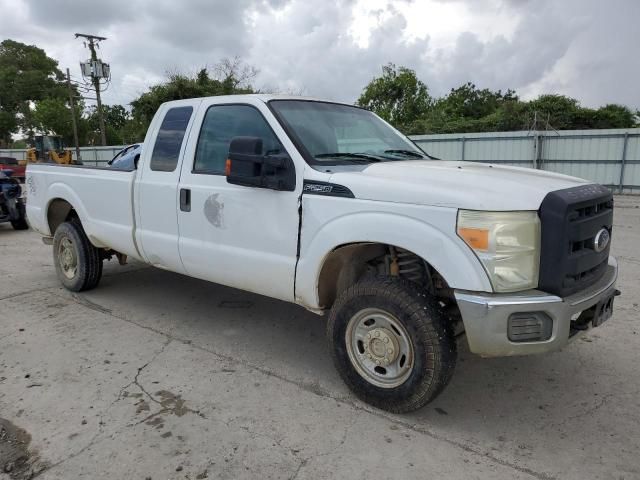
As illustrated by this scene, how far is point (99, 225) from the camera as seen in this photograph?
5.01 meters

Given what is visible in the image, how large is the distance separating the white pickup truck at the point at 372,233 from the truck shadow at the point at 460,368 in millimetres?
419

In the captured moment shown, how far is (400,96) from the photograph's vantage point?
45.2 metres

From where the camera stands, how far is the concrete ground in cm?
263

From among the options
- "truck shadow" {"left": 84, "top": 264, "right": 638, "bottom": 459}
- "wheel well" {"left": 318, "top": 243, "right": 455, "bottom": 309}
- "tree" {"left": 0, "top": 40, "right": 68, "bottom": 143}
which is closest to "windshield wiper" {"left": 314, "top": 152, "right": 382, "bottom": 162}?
"wheel well" {"left": 318, "top": 243, "right": 455, "bottom": 309}

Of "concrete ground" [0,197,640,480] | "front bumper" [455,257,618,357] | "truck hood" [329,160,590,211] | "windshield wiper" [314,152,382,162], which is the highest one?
"windshield wiper" [314,152,382,162]

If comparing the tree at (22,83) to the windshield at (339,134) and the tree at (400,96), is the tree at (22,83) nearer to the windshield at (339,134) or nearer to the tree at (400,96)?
the tree at (400,96)

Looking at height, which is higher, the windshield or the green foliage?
the green foliage

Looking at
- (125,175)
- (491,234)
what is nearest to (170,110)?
(125,175)

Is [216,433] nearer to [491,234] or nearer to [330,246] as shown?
[330,246]

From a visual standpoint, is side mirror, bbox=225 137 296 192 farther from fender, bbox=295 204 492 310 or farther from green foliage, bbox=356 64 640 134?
green foliage, bbox=356 64 640 134

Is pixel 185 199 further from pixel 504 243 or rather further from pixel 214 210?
pixel 504 243

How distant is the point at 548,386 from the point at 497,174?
5.03 ft

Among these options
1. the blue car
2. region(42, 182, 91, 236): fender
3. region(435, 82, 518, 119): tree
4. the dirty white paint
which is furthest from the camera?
region(435, 82, 518, 119): tree

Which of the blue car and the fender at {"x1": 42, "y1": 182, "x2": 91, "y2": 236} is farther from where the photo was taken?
Answer: the fender at {"x1": 42, "y1": 182, "x2": 91, "y2": 236}
